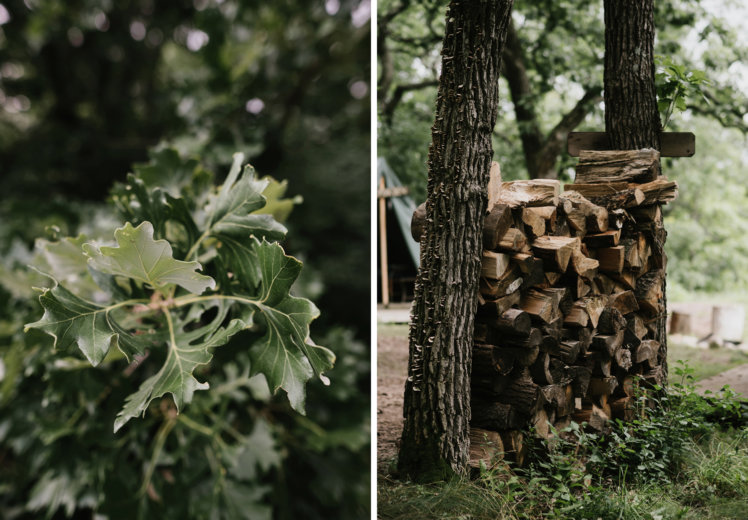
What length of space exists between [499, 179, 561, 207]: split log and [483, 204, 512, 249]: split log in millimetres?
64

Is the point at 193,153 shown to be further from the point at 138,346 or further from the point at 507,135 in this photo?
the point at 507,135

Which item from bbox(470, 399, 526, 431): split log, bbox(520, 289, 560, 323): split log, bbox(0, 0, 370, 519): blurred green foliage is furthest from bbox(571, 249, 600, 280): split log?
bbox(0, 0, 370, 519): blurred green foliage

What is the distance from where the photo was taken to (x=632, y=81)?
1390mm

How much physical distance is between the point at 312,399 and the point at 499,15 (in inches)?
31.5

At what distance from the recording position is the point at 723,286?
1316 millimetres

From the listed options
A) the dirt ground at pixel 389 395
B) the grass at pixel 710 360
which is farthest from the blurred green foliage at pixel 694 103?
the dirt ground at pixel 389 395

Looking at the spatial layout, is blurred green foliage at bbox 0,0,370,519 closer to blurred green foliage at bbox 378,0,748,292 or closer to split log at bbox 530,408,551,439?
split log at bbox 530,408,551,439

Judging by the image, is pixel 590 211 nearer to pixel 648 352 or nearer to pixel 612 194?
pixel 612 194

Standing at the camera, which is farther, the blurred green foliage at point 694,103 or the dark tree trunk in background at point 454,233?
the blurred green foliage at point 694,103

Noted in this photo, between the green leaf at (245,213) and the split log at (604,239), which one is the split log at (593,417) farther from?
the green leaf at (245,213)

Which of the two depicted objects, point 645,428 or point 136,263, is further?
point 645,428

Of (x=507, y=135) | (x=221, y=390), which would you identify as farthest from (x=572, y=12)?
(x=221, y=390)

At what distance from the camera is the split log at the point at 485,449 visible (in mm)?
1062

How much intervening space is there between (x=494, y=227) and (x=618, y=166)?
47 centimetres
